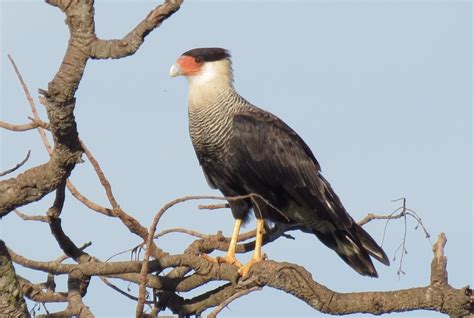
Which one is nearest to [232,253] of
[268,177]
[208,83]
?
[268,177]

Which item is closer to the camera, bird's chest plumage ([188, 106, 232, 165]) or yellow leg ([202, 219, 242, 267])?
yellow leg ([202, 219, 242, 267])

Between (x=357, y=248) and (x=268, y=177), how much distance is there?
728 millimetres

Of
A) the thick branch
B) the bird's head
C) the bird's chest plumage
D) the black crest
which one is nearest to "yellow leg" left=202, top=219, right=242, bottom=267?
the bird's chest plumage

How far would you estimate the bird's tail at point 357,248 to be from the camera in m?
5.55

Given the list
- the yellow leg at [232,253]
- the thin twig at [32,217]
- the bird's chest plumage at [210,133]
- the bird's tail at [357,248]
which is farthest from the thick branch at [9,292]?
the bird's tail at [357,248]

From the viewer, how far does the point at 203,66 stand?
6.27 meters

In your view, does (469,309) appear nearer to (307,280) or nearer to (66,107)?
(307,280)

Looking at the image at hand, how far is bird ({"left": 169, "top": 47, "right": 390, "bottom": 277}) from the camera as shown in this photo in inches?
222

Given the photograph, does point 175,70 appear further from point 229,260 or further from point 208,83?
point 229,260

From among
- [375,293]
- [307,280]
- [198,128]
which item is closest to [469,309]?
[375,293]

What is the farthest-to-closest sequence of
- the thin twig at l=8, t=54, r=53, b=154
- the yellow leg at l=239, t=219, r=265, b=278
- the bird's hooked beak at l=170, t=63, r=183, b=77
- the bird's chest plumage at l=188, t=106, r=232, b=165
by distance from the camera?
the bird's hooked beak at l=170, t=63, r=183, b=77, the bird's chest plumage at l=188, t=106, r=232, b=165, the yellow leg at l=239, t=219, r=265, b=278, the thin twig at l=8, t=54, r=53, b=154

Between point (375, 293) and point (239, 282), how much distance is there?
848 mm

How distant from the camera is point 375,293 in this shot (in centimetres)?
413

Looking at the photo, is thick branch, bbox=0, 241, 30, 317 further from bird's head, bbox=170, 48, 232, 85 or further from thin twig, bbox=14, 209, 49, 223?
bird's head, bbox=170, 48, 232, 85
